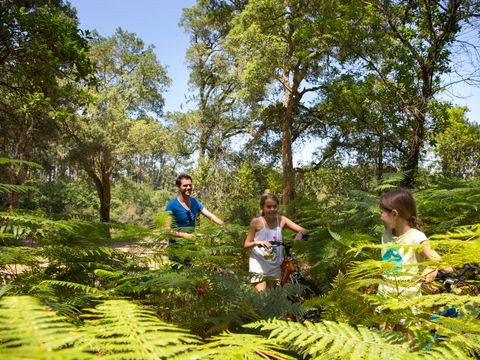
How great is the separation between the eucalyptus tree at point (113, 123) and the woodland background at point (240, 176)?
12cm

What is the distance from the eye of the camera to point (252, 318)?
6.25 ft

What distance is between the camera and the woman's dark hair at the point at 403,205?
2.62 meters

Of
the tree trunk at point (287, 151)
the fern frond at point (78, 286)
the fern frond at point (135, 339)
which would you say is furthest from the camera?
the tree trunk at point (287, 151)

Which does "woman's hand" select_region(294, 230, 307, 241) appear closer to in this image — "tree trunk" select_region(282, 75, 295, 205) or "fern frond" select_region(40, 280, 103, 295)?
"fern frond" select_region(40, 280, 103, 295)

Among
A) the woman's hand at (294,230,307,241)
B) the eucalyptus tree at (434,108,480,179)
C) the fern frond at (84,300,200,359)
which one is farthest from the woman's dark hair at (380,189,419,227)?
the eucalyptus tree at (434,108,480,179)

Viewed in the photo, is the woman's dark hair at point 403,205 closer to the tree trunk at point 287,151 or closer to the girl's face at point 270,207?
the girl's face at point 270,207

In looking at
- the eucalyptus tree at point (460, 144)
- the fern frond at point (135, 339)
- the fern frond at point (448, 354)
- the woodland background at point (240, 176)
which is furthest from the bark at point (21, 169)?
the eucalyptus tree at point (460, 144)

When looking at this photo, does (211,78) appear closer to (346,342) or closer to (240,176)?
(240,176)

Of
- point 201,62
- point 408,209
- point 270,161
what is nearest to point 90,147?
point 201,62

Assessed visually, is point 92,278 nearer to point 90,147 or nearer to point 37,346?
point 37,346

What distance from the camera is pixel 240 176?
18.8 metres

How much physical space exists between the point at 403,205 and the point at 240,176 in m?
16.2

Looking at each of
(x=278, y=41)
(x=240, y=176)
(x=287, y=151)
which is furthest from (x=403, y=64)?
(x=240, y=176)

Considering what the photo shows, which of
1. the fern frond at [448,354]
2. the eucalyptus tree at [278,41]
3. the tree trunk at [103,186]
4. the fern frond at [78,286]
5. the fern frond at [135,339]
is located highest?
the eucalyptus tree at [278,41]
